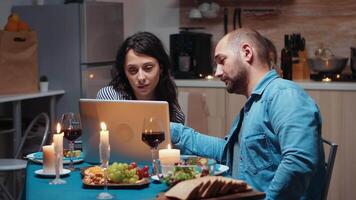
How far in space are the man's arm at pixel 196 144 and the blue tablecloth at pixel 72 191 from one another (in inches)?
18.9

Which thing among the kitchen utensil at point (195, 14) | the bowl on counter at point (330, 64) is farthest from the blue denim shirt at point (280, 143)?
the kitchen utensil at point (195, 14)

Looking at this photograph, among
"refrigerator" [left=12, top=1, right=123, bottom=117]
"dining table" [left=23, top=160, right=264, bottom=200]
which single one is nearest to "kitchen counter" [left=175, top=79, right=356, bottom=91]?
"refrigerator" [left=12, top=1, right=123, bottom=117]

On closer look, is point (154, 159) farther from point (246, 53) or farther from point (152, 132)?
point (246, 53)

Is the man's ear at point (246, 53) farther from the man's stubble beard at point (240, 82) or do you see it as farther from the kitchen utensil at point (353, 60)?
the kitchen utensil at point (353, 60)

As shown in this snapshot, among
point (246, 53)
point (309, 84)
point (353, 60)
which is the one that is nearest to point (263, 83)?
point (246, 53)

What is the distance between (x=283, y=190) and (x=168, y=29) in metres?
3.69

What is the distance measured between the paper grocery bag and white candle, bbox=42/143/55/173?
6.60 feet

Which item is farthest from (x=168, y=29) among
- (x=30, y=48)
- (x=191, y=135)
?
(x=191, y=135)

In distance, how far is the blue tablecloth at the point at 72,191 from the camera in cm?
190

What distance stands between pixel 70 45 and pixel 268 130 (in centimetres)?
263

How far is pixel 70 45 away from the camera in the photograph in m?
4.48

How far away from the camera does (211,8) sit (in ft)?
16.9

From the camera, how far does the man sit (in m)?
1.95

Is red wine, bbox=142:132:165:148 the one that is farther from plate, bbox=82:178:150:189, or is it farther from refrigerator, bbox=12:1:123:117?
refrigerator, bbox=12:1:123:117
